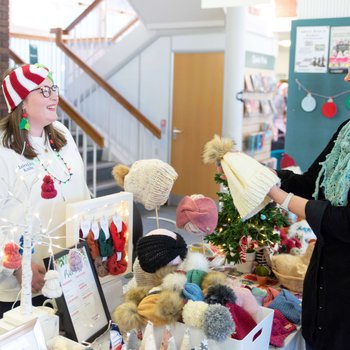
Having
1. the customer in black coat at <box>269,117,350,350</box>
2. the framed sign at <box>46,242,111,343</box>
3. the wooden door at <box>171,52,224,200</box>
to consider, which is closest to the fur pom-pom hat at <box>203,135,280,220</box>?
the customer in black coat at <box>269,117,350,350</box>

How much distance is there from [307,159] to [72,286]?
2506 millimetres

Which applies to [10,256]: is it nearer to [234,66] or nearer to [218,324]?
[218,324]

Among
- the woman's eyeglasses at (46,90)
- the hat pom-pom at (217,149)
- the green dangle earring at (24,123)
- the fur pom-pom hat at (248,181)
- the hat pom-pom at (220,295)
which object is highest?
the woman's eyeglasses at (46,90)

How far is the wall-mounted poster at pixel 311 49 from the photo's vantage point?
130 inches

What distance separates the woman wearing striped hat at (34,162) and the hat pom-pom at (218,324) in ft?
1.89

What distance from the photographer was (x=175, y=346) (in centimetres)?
126

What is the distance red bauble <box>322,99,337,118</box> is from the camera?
3.32m

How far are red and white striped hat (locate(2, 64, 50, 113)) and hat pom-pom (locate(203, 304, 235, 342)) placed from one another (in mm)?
982

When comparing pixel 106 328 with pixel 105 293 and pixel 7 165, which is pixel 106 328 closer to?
pixel 105 293

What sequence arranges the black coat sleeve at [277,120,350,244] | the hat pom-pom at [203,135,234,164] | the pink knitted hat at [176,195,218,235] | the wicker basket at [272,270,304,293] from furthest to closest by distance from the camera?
the wicker basket at [272,270,304,293] < the pink knitted hat at [176,195,218,235] < the hat pom-pom at [203,135,234,164] < the black coat sleeve at [277,120,350,244]

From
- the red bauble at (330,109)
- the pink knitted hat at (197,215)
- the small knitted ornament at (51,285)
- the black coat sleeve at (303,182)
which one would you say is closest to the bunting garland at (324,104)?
the red bauble at (330,109)

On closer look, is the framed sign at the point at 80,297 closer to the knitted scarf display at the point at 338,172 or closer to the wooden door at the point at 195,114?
the knitted scarf display at the point at 338,172

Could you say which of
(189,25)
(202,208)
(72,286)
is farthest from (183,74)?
(72,286)

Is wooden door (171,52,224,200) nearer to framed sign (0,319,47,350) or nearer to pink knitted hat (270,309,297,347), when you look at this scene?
pink knitted hat (270,309,297,347)
